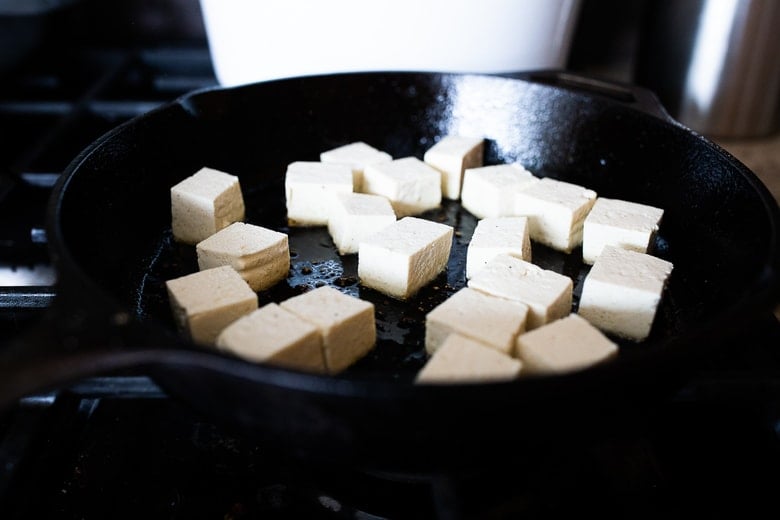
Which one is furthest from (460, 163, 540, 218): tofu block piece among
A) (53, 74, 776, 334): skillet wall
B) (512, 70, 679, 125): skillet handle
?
(512, 70, 679, 125): skillet handle

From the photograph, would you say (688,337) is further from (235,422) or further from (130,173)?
(130,173)

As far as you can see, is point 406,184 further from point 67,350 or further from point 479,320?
point 67,350

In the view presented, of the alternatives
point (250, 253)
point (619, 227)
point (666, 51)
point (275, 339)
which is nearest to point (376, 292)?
point (250, 253)

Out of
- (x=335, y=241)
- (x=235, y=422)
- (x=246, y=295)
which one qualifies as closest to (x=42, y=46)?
(x=335, y=241)

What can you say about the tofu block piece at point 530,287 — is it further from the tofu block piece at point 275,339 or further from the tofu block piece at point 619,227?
the tofu block piece at point 275,339

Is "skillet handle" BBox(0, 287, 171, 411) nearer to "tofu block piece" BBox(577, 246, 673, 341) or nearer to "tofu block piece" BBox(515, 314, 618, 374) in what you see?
"tofu block piece" BBox(515, 314, 618, 374)

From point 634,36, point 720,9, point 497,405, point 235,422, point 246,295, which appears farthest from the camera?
point 634,36

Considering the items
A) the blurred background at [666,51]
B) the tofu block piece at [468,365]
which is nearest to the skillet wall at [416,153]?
the tofu block piece at [468,365]
